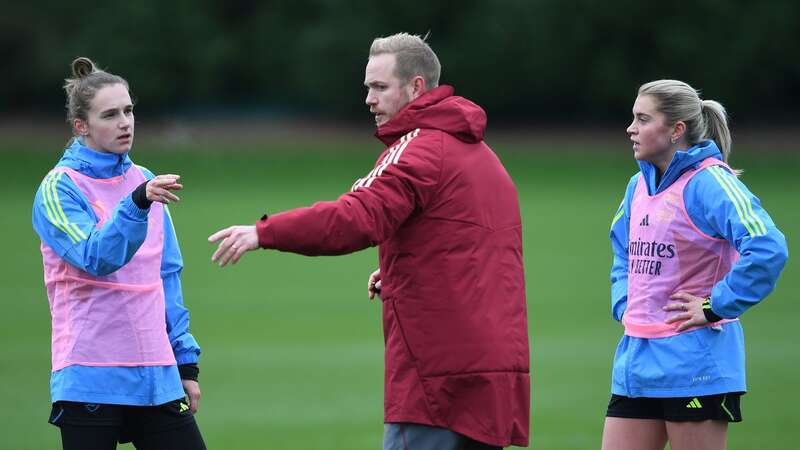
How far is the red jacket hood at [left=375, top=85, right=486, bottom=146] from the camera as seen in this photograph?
446cm

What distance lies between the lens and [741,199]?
482 cm

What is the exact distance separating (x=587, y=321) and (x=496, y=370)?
9.23 metres

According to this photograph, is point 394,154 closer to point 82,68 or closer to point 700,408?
point 82,68

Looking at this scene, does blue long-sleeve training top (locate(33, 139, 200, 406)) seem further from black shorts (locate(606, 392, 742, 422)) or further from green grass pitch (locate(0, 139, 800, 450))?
green grass pitch (locate(0, 139, 800, 450))

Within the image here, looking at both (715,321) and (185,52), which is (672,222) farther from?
(185,52)

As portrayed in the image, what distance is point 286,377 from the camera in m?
10.6

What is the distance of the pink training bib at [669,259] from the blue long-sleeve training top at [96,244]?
1.92 meters

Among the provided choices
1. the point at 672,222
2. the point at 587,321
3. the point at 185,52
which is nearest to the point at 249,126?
the point at 185,52

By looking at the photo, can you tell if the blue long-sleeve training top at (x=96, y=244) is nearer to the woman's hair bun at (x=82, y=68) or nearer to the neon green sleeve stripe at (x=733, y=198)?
the woman's hair bun at (x=82, y=68)

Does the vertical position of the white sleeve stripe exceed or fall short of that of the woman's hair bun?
it falls short

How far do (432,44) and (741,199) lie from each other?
4628 cm

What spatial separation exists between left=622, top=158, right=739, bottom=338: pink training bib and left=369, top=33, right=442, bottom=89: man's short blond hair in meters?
1.12

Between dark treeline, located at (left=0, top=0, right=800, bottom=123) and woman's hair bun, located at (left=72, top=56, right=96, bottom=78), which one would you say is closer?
woman's hair bun, located at (left=72, top=56, right=96, bottom=78)

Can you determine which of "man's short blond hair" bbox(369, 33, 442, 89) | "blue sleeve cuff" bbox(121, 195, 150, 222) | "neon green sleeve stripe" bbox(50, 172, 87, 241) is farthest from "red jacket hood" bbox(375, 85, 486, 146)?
"neon green sleeve stripe" bbox(50, 172, 87, 241)
